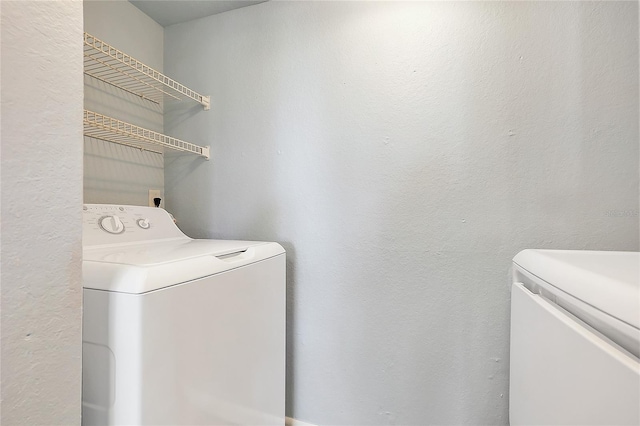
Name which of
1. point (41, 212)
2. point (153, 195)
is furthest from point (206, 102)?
point (41, 212)

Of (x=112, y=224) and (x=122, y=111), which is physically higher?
(x=122, y=111)

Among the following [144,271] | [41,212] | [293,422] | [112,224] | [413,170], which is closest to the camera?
[41,212]

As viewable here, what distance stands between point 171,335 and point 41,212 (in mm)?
332

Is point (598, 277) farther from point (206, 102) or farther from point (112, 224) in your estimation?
point (206, 102)

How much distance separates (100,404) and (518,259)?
1.04m

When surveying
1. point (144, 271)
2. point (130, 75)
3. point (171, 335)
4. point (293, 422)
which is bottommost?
point (293, 422)

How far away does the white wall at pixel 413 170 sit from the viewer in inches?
38.4

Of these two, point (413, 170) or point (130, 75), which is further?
point (130, 75)

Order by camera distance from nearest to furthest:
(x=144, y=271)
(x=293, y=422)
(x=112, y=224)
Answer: (x=144, y=271) → (x=112, y=224) → (x=293, y=422)

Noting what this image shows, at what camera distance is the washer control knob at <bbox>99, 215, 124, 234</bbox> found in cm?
96

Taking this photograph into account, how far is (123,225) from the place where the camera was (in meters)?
1.03

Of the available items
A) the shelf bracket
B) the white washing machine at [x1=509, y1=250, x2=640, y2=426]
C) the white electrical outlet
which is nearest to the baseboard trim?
the white washing machine at [x1=509, y1=250, x2=640, y2=426]

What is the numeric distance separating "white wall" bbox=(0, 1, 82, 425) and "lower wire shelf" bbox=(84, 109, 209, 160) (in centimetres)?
57

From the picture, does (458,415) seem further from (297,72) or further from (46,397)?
(297,72)
